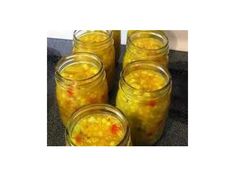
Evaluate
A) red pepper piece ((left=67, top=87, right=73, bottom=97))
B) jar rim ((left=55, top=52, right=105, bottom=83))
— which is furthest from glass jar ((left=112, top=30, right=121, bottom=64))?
red pepper piece ((left=67, top=87, right=73, bottom=97))

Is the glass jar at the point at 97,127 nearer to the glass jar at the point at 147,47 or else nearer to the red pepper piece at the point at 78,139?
the red pepper piece at the point at 78,139

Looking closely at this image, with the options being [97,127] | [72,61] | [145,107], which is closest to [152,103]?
[145,107]

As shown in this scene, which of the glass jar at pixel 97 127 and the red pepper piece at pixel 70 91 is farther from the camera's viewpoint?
the red pepper piece at pixel 70 91

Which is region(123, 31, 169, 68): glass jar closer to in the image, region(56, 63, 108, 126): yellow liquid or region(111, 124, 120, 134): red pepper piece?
region(56, 63, 108, 126): yellow liquid

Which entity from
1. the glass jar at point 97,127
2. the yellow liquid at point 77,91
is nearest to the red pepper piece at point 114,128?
the glass jar at point 97,127

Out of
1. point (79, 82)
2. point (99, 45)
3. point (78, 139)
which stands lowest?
point (78, 139)

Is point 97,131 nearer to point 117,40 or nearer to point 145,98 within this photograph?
point 145,98

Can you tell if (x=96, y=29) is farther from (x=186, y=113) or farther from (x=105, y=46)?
(x=186, y=113)
